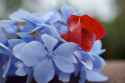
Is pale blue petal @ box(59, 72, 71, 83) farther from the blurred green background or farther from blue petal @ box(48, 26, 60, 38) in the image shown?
the blurred green background

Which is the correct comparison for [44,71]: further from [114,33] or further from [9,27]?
[114,33]

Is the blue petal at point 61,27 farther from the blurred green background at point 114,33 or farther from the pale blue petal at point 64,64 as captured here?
the blurred green background at point 114,33

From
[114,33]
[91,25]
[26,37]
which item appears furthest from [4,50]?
[114,33]

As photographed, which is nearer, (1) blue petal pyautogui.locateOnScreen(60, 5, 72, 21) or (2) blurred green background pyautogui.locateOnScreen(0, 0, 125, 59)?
(1) blue petal pyautogui.locateOnScreen(60, 5, 72, 21)

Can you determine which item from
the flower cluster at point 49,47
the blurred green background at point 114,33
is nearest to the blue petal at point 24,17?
the flower cluster at point 49,47

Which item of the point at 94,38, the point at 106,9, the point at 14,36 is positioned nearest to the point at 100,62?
the point at 94,38

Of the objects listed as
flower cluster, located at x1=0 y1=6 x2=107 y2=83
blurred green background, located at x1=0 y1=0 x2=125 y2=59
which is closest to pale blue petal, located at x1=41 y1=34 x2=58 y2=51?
flower cluster, located at x1=0 y1=6 x2=107 y2=83

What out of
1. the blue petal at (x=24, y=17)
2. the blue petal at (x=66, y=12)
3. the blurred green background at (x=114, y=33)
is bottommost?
the blurred green background at (x=114, y=33)
